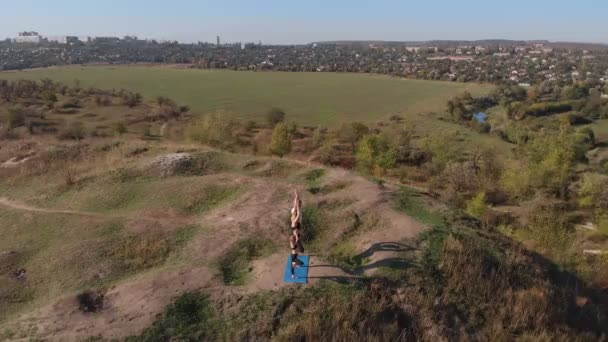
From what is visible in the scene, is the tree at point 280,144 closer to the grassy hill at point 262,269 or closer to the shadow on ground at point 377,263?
the grassy hill at point 262,269

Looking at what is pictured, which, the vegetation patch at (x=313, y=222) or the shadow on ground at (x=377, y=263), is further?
the vegetation patch at (x=313, y=222)

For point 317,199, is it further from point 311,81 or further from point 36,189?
Answer: point 311,81

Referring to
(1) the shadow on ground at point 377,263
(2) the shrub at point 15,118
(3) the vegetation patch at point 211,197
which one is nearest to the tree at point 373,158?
(3) the vegetation patch at point 211,197

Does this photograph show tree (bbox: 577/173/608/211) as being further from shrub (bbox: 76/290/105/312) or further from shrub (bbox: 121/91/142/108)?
shrub (bbox: 121/91/142/108)

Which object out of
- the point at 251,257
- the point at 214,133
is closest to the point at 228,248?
the point at 251,257

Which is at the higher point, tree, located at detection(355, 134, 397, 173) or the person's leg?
the person's leg

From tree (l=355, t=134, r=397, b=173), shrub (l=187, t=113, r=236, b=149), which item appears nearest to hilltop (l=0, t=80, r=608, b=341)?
tree (l=355, t=134, r=397, b=173)

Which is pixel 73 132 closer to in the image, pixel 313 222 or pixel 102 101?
pixel 102 101

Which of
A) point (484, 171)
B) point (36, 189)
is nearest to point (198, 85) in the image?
point (484, 171)
